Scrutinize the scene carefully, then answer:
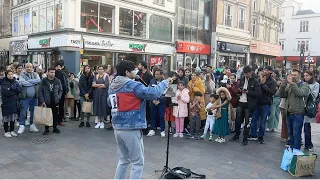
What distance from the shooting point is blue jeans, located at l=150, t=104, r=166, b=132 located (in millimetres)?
7996

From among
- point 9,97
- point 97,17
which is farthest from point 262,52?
point 9,97

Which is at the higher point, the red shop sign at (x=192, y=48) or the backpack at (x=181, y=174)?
the red shop sign at (x=192, y=48)

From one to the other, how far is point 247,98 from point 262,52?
102 feet

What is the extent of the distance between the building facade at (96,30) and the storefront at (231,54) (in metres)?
6.89

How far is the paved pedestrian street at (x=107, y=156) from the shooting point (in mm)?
5133

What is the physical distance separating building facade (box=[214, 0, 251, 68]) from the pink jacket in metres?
22.1

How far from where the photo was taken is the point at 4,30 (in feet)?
92.4

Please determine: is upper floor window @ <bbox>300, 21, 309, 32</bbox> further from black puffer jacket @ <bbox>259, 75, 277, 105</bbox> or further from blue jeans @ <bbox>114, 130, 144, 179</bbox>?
blue jeans @ <bbox>114, 130, 144, 179</bbox>

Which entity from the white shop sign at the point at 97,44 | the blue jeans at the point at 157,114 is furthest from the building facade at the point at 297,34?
the blue jeans at the point at 157,114

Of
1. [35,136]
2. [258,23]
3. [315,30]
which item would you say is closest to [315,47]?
[315,30]

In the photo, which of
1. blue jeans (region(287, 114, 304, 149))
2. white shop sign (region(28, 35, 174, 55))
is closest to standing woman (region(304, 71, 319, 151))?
blue jeans (region(287, 114, 304, 149))

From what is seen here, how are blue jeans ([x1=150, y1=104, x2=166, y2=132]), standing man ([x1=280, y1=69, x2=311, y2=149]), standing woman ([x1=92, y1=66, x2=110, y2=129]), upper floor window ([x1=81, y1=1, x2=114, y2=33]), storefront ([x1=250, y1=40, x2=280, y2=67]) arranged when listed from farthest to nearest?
1. storefront ([x1=250, y1=40, x2=280, y2=67])
2. upper floor window ([x1=81, y1=1, x2=114, y2=33])
3. standing woman ([x1=92, y1=66, x2=110, y2=129])
4. blue jeans ([x1=150, y1=104, x2=166, y2=132])
5. standing man ([x1=280, y1=69, x2=311, y2=149])

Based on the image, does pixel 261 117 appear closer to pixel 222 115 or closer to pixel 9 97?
pixel 222 115

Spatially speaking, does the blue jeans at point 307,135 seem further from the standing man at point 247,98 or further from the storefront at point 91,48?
the storefront at point 91,48
